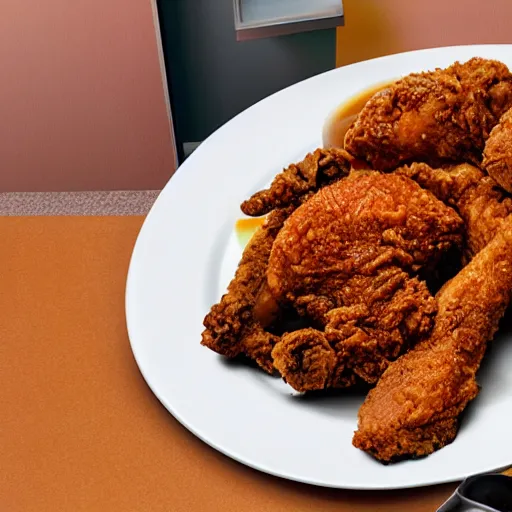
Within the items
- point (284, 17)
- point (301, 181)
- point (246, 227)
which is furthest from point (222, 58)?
point (301, 181)

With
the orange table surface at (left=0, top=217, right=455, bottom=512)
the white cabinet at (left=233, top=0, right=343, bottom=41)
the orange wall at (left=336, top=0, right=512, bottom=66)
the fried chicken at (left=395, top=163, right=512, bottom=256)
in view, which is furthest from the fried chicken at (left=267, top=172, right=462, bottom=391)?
the orange wall at (left=336, top=0, right=512, bottom=66)

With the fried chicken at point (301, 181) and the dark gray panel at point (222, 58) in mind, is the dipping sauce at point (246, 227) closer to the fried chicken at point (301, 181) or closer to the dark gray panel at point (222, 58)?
the fried chicken at point (301, 181)

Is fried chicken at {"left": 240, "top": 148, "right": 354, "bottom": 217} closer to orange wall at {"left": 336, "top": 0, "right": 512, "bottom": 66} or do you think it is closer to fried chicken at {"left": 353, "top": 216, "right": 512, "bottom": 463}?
fried chicken at {"left": 353, "top": 216, "right": 512, "bottom": 463}

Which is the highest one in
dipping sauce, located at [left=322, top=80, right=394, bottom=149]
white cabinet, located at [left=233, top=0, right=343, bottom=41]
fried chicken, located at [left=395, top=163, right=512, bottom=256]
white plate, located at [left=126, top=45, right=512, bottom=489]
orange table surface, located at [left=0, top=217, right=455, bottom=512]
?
white cabinet, located at [left=233, top=0, right=343, bottom=41]

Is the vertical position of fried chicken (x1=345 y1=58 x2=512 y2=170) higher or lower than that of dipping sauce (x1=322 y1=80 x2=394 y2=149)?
higher

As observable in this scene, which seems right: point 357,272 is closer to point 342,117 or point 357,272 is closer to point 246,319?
point 246,319

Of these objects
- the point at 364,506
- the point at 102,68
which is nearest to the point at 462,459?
the point at 364,506

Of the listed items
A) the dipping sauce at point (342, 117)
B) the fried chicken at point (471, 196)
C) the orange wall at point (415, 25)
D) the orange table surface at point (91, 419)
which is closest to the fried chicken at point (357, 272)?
the fried chicken at point (471, 196)
